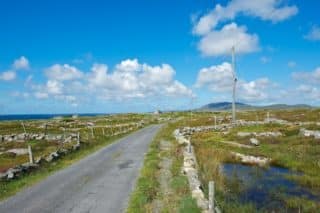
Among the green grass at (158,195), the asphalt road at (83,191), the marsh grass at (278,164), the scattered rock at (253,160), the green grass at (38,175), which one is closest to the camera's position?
the green grass at (158,195)

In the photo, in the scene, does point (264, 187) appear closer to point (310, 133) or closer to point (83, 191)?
point (83, 191)

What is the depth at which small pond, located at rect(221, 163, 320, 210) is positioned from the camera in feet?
55.0

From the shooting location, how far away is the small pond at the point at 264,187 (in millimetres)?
16766

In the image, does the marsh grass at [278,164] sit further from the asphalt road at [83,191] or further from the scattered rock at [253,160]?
the asphalt road at [83,191]

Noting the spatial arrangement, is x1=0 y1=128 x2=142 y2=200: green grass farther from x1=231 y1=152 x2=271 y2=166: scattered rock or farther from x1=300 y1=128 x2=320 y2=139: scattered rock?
x1=300 y1=128 x2=320 y2=139: scattered rock

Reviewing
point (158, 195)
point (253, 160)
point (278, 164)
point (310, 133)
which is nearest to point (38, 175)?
point (158, 195)

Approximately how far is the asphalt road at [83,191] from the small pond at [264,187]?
585 centimetres

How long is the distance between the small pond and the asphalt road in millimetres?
5851

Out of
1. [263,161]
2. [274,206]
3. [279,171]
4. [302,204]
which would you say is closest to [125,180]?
[274,206]

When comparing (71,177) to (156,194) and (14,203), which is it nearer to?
(14,203)

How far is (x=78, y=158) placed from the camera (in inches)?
1113

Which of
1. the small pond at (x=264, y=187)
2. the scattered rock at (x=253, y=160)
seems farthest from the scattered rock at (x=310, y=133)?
the small pond at (x=264, y=187)

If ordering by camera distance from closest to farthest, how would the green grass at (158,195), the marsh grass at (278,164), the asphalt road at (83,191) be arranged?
1. the green grass at (158,195)
2. the asphalt road at (83,191)
3. the marsh grass at (278,164)

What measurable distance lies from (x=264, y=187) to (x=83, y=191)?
1017cm
